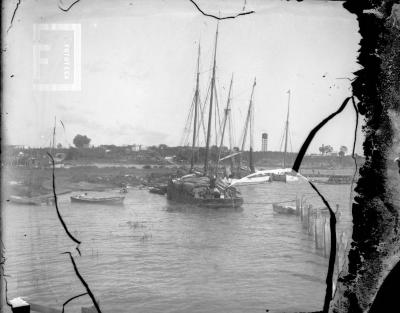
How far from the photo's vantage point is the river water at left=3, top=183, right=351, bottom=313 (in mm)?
1365

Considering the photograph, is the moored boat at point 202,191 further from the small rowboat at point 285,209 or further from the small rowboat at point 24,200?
the small rowboat at point 24,200

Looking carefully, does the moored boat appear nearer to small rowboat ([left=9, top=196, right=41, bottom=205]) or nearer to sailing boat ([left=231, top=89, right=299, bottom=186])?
sailing boat ([left=231, top=89, right=299, bottom=186])

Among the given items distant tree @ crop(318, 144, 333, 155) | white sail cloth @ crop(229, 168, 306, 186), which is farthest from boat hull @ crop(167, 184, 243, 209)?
distant tree @ crop(318, 144, 333, 155)

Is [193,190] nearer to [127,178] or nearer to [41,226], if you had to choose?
[127,178]

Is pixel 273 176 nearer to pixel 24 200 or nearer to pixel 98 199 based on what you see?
pixel 98 199

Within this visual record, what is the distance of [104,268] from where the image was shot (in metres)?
1.68

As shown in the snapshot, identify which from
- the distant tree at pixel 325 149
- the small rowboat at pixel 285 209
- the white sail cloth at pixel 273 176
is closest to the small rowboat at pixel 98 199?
the white sail cloth at pixel 273 176

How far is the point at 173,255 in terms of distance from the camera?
1.70 metres

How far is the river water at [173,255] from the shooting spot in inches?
53.7

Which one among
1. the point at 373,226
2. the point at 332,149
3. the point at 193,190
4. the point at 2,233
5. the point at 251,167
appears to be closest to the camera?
the point at 373,226

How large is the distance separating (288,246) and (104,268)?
0.88m

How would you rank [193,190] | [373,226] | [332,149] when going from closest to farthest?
[373,226] → [332,149] → [193,190]

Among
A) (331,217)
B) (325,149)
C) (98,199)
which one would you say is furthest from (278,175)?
(98,199)

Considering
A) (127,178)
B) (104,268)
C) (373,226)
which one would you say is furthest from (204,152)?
(373,226)
